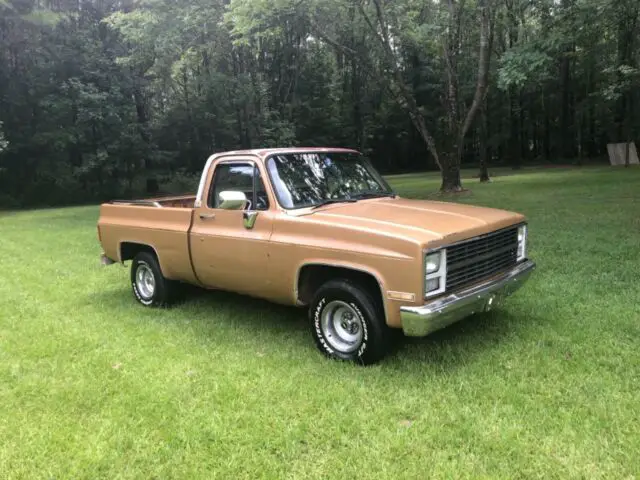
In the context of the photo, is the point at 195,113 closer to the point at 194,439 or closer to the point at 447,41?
the point at 447,41

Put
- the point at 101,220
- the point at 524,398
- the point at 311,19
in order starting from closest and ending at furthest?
the point at 524,398
the point at 101,220
the point at 311,19

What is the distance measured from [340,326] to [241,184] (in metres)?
1.84

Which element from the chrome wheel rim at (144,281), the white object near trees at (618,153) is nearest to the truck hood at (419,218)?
the chrome wheel rim at (144,281)

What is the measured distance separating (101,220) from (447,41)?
47.5 ft

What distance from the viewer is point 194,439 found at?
3.70 meters

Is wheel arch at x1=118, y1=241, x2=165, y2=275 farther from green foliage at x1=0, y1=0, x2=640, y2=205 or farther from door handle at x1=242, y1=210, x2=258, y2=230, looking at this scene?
green foliage at x1=0, y1=0, x2=640, y2=205

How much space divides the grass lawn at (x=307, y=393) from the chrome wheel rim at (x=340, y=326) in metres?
0.21

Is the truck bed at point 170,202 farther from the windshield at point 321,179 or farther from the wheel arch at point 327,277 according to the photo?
the wheel arch at point 327,277

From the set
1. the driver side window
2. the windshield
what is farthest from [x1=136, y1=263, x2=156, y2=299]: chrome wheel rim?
the windshield

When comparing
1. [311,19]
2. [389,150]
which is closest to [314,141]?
[389,150]

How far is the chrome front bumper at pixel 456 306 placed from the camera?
4160mm

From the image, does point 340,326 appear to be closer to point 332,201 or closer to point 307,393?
point 307,393

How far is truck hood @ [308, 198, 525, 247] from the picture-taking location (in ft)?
14.5

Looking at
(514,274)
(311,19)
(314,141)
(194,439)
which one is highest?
(311,19)
